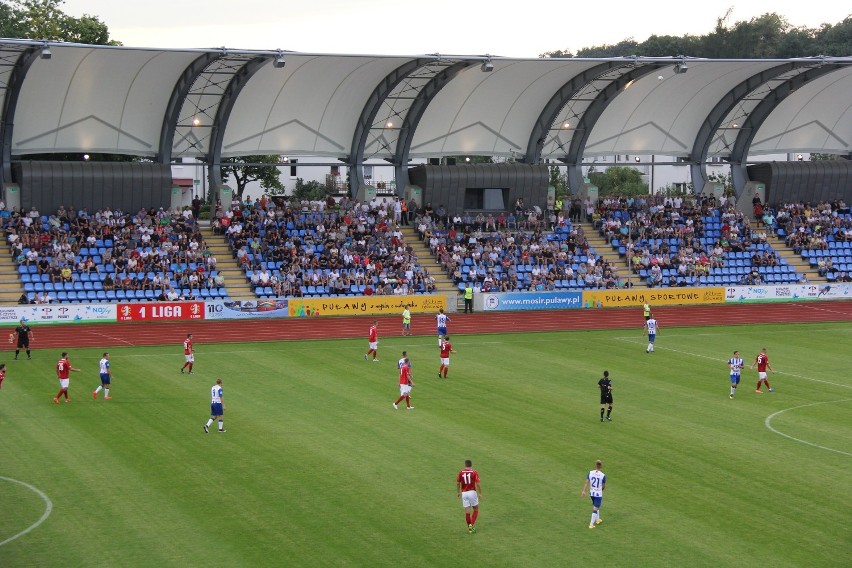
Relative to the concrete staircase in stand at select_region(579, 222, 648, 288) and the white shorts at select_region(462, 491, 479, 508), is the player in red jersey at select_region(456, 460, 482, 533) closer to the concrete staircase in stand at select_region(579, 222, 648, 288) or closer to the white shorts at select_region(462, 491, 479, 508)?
the white shorts at select_region(462, 491, 479, 508)

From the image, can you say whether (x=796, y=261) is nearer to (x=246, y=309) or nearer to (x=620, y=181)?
(x=246, y=309)

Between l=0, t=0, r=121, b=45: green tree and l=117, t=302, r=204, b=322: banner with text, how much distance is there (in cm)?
3686

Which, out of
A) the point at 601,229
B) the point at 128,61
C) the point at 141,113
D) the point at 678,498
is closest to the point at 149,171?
the point at 141,113

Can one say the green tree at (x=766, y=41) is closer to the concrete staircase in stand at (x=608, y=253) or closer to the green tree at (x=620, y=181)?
the green tree at (x=620, y=181)

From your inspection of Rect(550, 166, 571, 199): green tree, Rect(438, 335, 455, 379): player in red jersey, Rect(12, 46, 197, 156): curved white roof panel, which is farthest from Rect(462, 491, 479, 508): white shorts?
Rect(550, 166, 571, 199): green tree

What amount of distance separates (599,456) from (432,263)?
111 feet

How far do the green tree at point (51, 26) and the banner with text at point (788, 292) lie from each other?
47.9m

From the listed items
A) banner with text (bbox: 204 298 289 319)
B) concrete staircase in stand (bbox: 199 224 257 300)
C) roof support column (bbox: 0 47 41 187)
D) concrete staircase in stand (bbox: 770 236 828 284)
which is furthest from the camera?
concrete staircase in stand (bbox: 770 236 828 284)

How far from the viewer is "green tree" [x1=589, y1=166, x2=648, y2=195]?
370ft

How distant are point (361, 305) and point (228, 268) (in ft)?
23.2

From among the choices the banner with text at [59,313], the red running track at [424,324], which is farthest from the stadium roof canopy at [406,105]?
the red running track at [424,324]

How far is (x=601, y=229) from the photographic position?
66.1 meters

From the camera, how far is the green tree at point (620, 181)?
112625 mm

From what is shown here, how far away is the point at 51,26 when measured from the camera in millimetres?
85812
